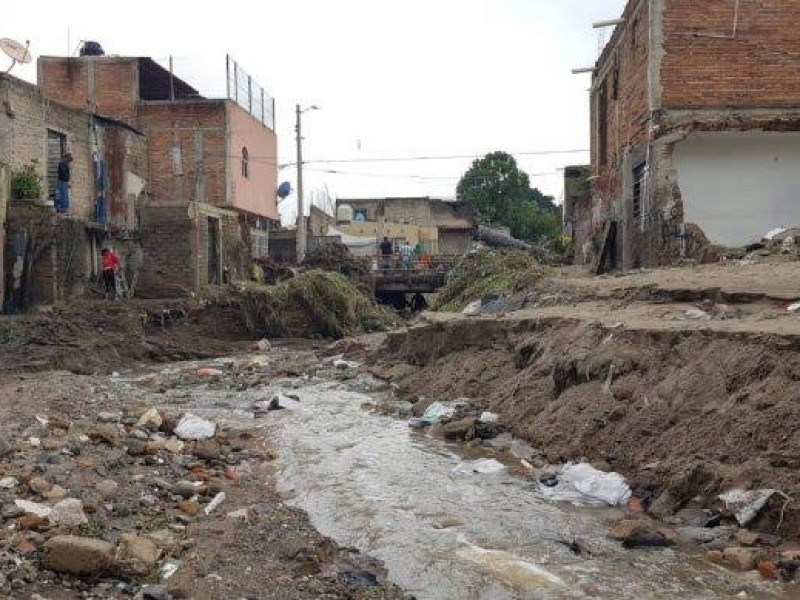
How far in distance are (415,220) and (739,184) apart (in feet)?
121

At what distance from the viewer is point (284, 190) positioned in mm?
36344

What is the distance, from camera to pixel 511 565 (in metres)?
4.93

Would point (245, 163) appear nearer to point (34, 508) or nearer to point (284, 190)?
point (284, 190)

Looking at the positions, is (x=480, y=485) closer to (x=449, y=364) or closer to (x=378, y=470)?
(x=378, y=470)

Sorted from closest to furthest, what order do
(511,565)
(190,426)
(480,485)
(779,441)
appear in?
(511,565), (779,441), (480,485), (190,426)

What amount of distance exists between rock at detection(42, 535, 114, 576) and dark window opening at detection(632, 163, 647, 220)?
45.1 feet

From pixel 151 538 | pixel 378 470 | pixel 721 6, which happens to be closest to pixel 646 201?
pixel 721 6

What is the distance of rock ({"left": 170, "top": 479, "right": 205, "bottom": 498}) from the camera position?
20.3 feet

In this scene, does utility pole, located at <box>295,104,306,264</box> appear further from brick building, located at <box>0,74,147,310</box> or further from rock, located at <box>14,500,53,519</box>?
rock, located at <box>14,500,53,519</box>

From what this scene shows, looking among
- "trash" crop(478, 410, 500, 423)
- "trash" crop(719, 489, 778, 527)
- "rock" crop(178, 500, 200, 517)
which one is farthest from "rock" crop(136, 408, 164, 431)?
"trash" crop(719, 489, 778, 527)

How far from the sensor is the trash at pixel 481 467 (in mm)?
7312

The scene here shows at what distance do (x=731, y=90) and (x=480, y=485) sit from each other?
11441mm

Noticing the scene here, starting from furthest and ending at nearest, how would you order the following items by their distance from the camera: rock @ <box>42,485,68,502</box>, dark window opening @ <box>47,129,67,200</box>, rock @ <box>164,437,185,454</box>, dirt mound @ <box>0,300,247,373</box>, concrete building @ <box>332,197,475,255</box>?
concrete building @ <box>332,197,475,255</box>
dark window opening @ <box>47,129,67,200</box>
dirt mound @ <box>0,300,247,373</box>
rock @ <box>164,437,185,454</box>
rock @ <box>42,485,68,502</box>

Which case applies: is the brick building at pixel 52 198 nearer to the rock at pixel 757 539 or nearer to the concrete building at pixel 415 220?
the rock at pixel 757 539
